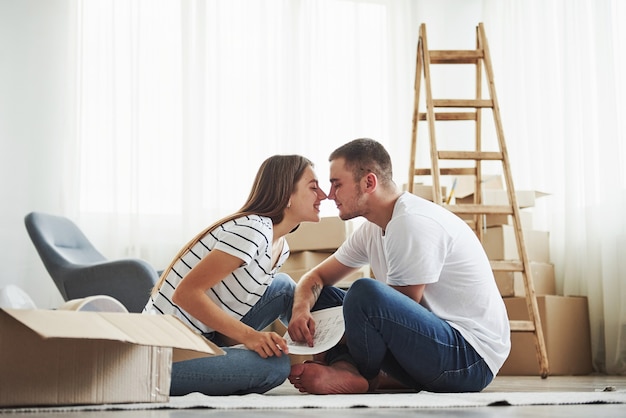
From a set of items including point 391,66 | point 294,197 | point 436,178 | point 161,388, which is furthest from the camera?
point 391,66

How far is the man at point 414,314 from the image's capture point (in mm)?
1989

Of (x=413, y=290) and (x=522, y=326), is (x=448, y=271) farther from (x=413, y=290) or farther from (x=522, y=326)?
(x=522, y=326)

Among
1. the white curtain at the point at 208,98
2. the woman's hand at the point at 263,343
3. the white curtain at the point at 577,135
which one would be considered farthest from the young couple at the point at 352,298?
the white curtain at the point at 208,98

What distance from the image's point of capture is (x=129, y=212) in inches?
182

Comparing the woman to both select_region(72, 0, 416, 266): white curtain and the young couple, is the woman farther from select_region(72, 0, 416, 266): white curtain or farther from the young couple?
select_region(72, 0, 416, 266): white curtain

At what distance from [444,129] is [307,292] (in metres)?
3.05

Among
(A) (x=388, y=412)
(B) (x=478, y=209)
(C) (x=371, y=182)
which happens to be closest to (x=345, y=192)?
(C) (x=371, y=182)

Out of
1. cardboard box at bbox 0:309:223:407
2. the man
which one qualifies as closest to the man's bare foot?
the man

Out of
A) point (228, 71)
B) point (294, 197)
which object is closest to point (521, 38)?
point (228, 71)

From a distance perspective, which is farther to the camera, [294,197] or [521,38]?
[521,38]

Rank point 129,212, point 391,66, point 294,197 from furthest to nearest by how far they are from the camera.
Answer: point 391,66 → point 129,212 → point 294,197

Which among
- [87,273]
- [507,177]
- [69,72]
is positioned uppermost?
[69,72]

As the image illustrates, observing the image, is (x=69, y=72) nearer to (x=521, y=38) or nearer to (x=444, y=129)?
(x=444, y=129)

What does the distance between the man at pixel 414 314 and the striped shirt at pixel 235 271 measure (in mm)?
158
